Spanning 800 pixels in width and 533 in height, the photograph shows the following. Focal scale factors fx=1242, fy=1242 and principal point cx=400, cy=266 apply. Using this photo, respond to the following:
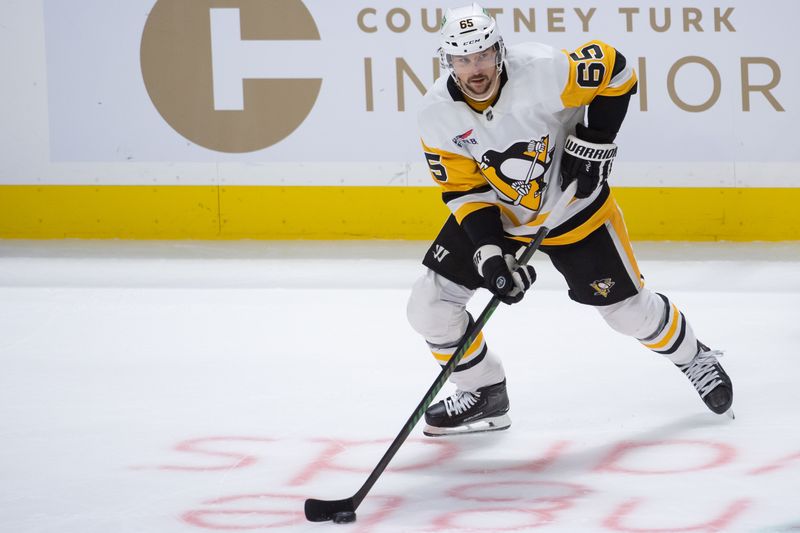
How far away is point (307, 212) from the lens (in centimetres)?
550

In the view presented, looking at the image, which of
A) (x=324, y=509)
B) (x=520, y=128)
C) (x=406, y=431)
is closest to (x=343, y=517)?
(x=324, y=509)

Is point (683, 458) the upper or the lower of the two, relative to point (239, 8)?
lower

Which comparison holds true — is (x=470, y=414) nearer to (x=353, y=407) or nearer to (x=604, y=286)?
(x=353, y=407)

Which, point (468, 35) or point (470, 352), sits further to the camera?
point (470, 352)

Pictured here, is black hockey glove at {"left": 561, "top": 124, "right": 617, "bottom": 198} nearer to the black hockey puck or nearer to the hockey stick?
the hockey stick

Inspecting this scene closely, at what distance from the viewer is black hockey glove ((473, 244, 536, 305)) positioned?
262 centimetres

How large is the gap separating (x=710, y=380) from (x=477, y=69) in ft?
3.07

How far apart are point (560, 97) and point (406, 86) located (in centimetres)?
270

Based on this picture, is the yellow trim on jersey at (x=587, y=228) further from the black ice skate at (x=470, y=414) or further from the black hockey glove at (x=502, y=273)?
the black ice skate at (x=470, y=414)

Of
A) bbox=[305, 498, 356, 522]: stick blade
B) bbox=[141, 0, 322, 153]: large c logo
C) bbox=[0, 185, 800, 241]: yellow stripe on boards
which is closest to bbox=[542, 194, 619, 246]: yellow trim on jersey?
bbox=[305, 498, 356, 522]: stick blade

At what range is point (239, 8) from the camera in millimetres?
5449

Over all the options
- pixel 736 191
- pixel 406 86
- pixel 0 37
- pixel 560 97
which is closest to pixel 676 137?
pixel 736 191

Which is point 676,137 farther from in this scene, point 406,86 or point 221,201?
point 221,201

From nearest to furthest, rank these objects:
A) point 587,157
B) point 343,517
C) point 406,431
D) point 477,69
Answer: point 343,517 < point 406,431 < point 477,69 < point 587,157
